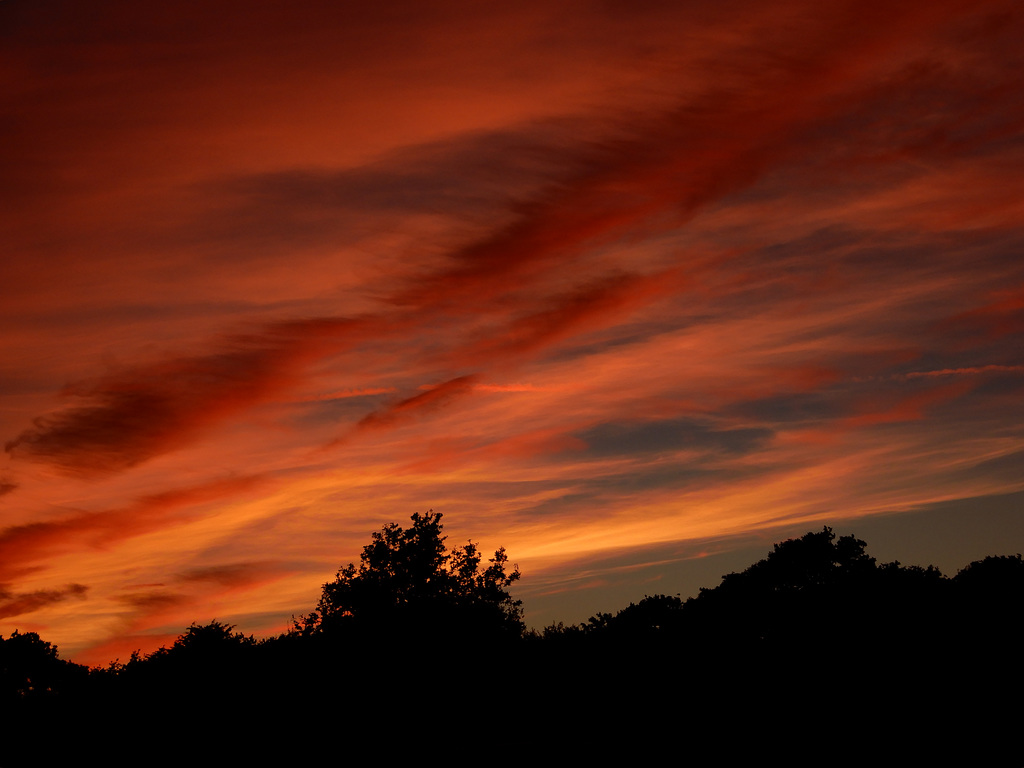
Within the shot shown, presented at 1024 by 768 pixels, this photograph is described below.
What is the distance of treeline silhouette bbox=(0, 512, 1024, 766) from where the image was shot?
3516cm

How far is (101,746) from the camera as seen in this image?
4506 centimetres

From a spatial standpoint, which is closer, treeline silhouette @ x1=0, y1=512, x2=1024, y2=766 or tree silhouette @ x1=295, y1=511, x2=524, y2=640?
treeline silhouette @ x1=0, y1=512, x2=1024, y2=766

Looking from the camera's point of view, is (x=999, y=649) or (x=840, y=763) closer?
(x=840, y=763)

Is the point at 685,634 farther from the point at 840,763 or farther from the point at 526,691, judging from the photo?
the point at 840,763

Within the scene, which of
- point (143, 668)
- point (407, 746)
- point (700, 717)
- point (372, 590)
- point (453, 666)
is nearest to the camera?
point (407, 746)

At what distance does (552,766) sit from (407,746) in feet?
57.6

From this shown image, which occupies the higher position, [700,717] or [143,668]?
[143,668]

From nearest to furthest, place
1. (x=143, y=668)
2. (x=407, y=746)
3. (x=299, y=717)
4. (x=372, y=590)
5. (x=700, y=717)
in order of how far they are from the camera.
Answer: (x=407, y=746), (x=700, y=717), (x=299, y=717), (x=143, y=668), (x=372, y=590)

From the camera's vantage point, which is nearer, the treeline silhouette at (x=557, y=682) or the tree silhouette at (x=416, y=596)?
the treeline silhouette at (x=557, y=682)

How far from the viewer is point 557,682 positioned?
54000 mm

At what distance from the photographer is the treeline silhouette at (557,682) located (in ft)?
115

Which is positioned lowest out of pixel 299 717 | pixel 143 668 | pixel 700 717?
pixel 700 717

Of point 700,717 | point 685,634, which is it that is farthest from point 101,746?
point 685,634

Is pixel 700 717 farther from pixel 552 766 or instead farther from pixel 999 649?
pixel 552 766
